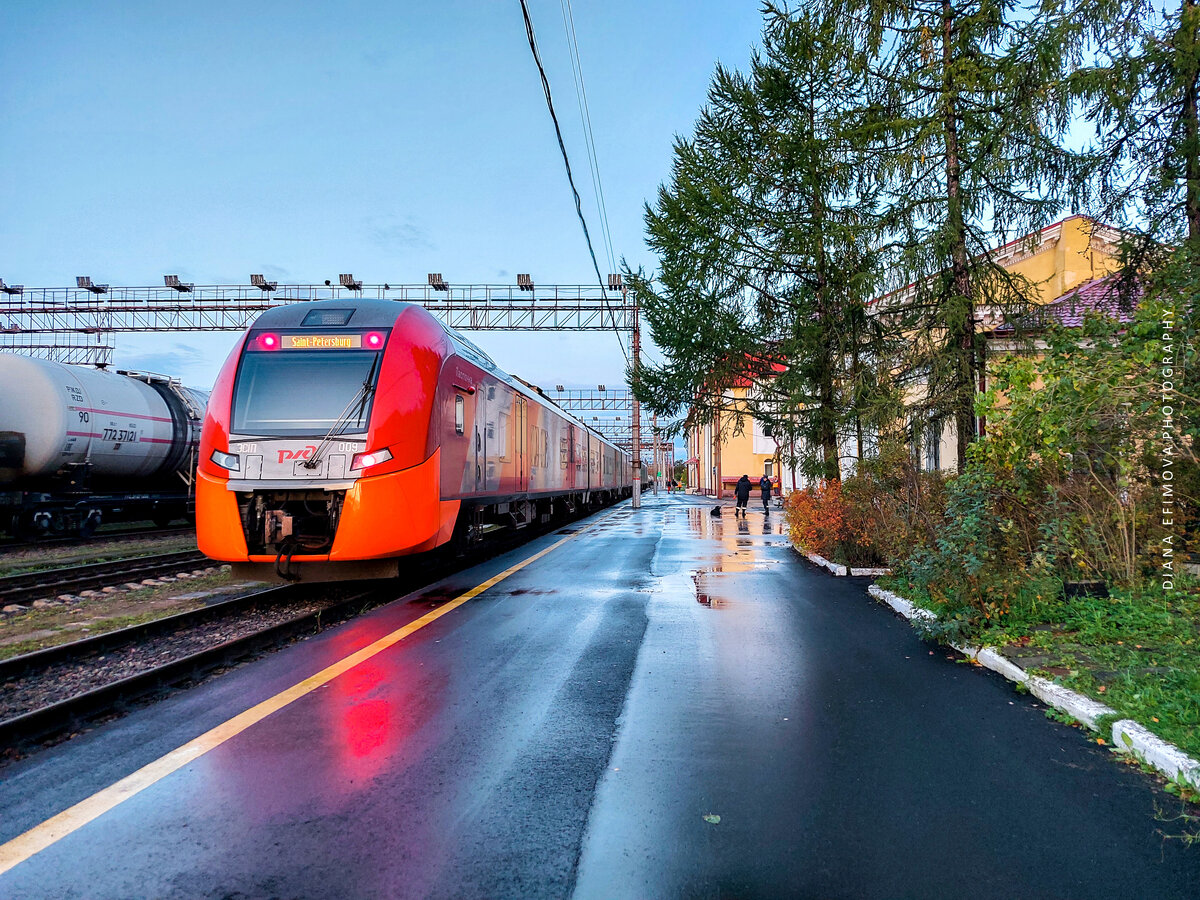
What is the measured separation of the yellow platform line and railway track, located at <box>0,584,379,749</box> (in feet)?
3.34

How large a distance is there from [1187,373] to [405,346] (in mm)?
7861

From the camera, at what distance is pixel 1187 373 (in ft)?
21.4

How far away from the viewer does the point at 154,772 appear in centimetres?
360

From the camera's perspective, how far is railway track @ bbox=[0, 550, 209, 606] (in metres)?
9.44

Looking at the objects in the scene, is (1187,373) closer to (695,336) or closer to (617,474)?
(695,336)

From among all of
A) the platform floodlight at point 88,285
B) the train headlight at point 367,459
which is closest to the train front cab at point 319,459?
the train headlight at point 367,459

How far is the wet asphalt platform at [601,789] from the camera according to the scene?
104 inches

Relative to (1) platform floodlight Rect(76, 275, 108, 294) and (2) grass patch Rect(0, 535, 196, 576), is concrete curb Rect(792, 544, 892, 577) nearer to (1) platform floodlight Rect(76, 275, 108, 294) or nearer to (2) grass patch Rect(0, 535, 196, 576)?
(2) grass patch Rect(0, 535, 196, 576)

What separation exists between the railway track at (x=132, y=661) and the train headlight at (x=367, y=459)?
158 cm

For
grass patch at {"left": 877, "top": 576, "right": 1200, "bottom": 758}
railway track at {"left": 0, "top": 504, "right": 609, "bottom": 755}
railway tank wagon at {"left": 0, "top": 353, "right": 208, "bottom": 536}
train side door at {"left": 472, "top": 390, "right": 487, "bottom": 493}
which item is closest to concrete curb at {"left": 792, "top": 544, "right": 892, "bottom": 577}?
grass patch at {"left": 877, "top": 576, "right": 1200, "bottom": 758}

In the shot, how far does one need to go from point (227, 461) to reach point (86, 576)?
16.8ft

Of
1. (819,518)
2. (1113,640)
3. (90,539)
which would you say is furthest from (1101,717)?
(90,539)

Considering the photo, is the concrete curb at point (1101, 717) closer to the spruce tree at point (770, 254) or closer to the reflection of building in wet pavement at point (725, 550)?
the reflection of building in wet pavement at point (725, 550)

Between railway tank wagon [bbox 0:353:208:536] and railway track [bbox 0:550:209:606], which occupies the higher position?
railway tank wagon [bbox 0:353:208:536]
